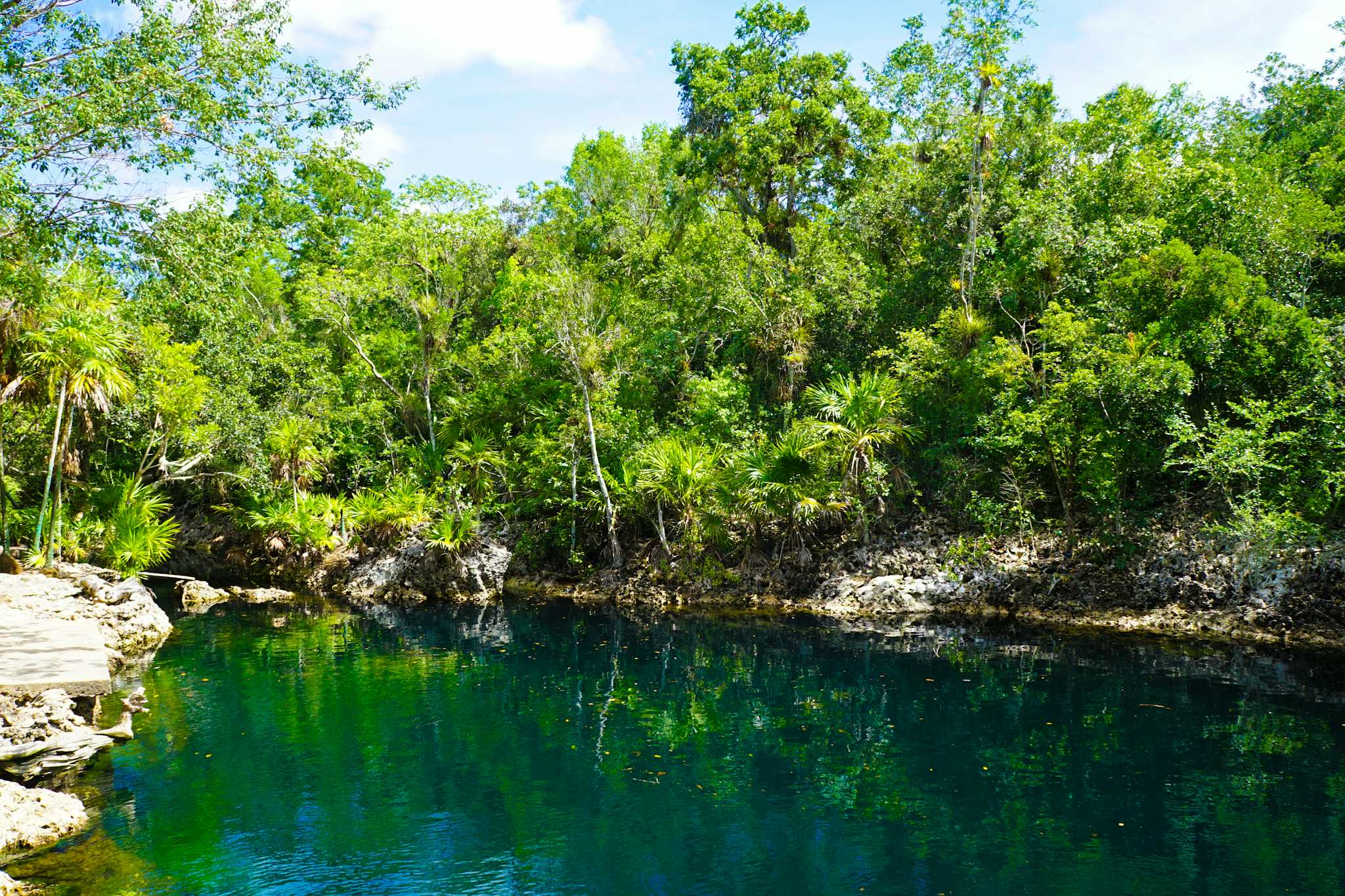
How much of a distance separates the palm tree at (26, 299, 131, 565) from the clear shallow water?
19.3 ft

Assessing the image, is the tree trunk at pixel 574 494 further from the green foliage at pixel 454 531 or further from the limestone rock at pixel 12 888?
the limestone rock at pixel 12 888

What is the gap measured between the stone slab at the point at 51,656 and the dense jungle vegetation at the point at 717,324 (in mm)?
5049

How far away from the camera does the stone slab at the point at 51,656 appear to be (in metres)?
10.8

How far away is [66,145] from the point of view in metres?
12.2

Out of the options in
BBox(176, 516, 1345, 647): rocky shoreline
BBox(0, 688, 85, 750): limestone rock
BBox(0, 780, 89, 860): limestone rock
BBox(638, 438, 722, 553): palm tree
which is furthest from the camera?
BBox(638, 438, 722, 553): palm tree

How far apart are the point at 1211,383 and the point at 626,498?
1452 centimetres

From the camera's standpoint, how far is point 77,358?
1883 centimetres

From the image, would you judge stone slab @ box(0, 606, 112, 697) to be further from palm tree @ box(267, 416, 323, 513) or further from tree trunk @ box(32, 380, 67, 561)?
palm tree @ box(267, 416, 323, 513)

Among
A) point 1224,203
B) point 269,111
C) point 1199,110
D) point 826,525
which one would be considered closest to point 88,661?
point 269,111

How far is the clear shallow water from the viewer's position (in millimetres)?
8273

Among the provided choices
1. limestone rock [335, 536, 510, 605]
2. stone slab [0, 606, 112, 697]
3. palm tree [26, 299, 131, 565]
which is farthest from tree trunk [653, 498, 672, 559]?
stone slab [0, 606, 112, 697]

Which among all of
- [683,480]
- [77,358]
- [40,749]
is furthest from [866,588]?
[77,358]

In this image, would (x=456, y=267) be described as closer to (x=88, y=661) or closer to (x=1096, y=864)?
(x=88, y=661)

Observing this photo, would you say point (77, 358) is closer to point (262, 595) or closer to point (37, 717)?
point (262, 595)
